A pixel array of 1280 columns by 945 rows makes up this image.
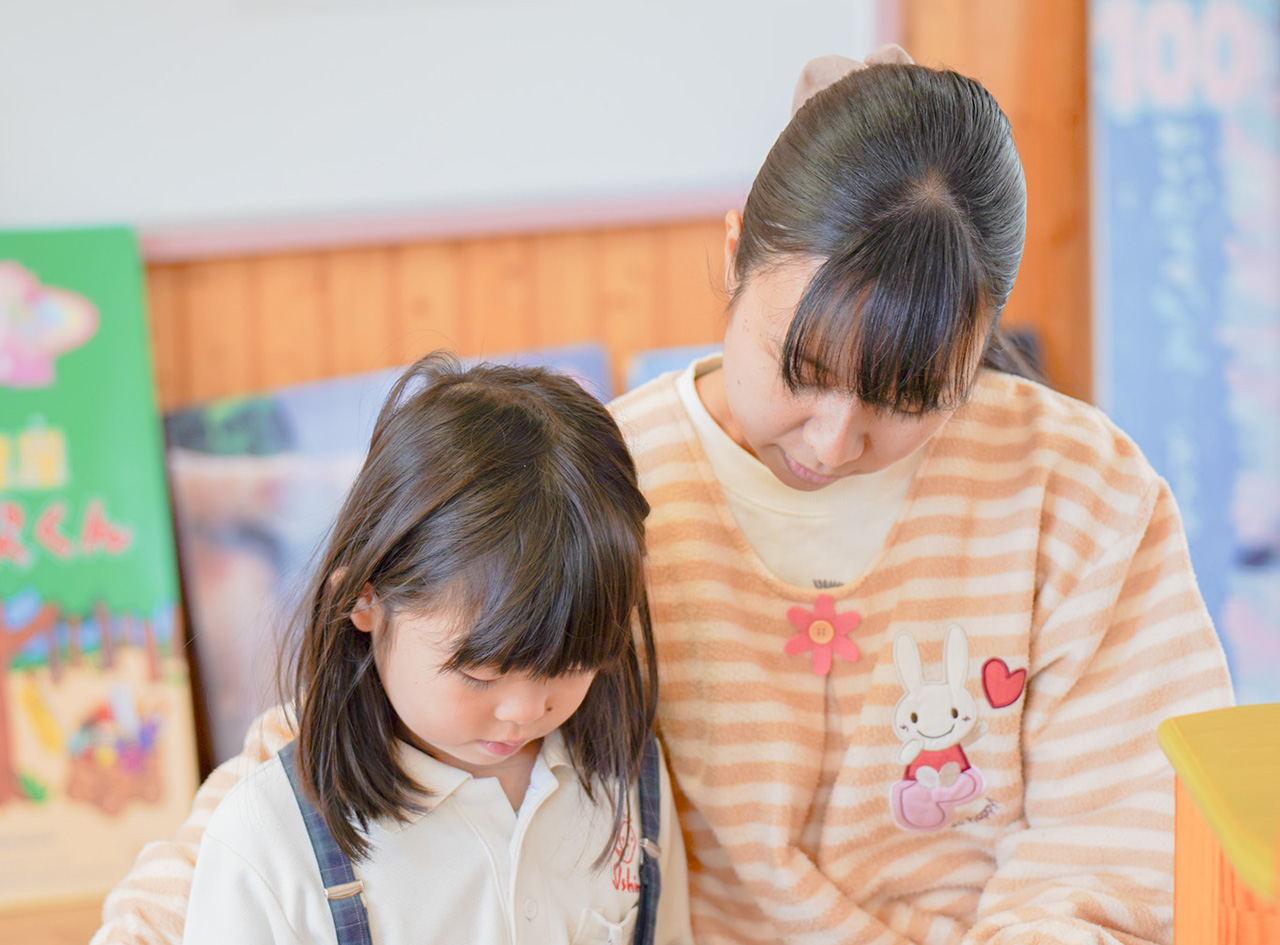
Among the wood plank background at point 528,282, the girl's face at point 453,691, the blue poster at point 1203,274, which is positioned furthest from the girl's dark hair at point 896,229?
the blue poster at point 1203,274

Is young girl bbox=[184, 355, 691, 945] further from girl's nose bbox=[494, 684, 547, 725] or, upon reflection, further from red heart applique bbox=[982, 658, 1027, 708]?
red heart applique bbox=[982, 658, 1027, 708]

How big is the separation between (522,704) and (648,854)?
0.22 m

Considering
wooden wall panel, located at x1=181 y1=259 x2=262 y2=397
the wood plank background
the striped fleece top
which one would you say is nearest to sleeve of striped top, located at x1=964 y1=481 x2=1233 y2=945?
the striped fleece top

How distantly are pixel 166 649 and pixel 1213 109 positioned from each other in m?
1.79

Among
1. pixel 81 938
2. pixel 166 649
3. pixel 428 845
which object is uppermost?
pixel 428 845

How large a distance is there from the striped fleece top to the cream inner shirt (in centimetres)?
1

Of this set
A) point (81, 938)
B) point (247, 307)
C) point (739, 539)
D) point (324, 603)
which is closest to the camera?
point (324, 603)

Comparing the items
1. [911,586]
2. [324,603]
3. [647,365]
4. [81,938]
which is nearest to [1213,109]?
[647,365]

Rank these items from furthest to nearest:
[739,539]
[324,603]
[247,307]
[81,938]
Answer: [247,307] < [81,938] < [739,539] < [324,603]

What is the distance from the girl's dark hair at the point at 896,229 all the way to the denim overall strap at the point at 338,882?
1.36ft

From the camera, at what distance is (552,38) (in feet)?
5.77

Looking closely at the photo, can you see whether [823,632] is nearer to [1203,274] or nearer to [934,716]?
[934,716]

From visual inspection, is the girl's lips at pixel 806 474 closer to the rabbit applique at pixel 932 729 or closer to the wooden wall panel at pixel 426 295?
the rabbit applique at pixel 932 729

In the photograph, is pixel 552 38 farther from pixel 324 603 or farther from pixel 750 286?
pixel 324 603
